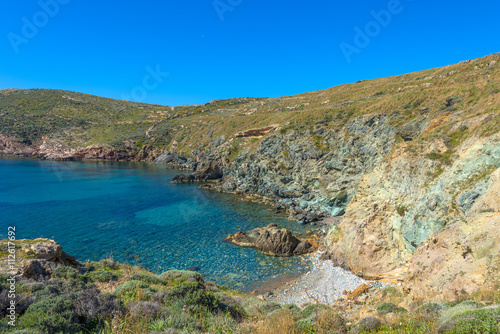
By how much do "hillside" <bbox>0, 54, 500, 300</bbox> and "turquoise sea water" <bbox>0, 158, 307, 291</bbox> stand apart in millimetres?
7435

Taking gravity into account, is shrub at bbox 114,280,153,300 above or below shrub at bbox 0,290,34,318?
below

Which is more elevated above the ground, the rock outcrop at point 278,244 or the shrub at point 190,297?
the shrub at point 190,297

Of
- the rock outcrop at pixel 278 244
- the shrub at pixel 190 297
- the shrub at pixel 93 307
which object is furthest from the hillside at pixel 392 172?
the shrub at pixel 93 307

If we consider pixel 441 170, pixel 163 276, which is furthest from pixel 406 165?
pixel 163 276

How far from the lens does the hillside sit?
39.5 feet

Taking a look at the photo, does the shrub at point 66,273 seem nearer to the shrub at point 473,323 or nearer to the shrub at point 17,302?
the shrub at point 17,302

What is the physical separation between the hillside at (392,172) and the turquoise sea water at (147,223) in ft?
24.4

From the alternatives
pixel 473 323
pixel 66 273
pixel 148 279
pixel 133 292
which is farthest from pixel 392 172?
pixel 66 273

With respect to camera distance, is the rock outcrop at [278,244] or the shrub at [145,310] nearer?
the shrub at [145,310]

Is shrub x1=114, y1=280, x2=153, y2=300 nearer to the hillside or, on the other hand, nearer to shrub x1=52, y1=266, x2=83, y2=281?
shrub x1=52, y1=266, x2=83, y2=281

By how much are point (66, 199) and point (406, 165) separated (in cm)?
5227

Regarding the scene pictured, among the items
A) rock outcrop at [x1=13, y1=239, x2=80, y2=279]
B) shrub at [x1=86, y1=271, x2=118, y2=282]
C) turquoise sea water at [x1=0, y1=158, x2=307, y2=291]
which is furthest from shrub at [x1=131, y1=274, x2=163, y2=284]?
turquoise sea water at [x1=0, y1=158, x2=307, y2=291]

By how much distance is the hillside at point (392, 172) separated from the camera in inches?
474

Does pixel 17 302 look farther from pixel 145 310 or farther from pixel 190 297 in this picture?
pixel 190 297
